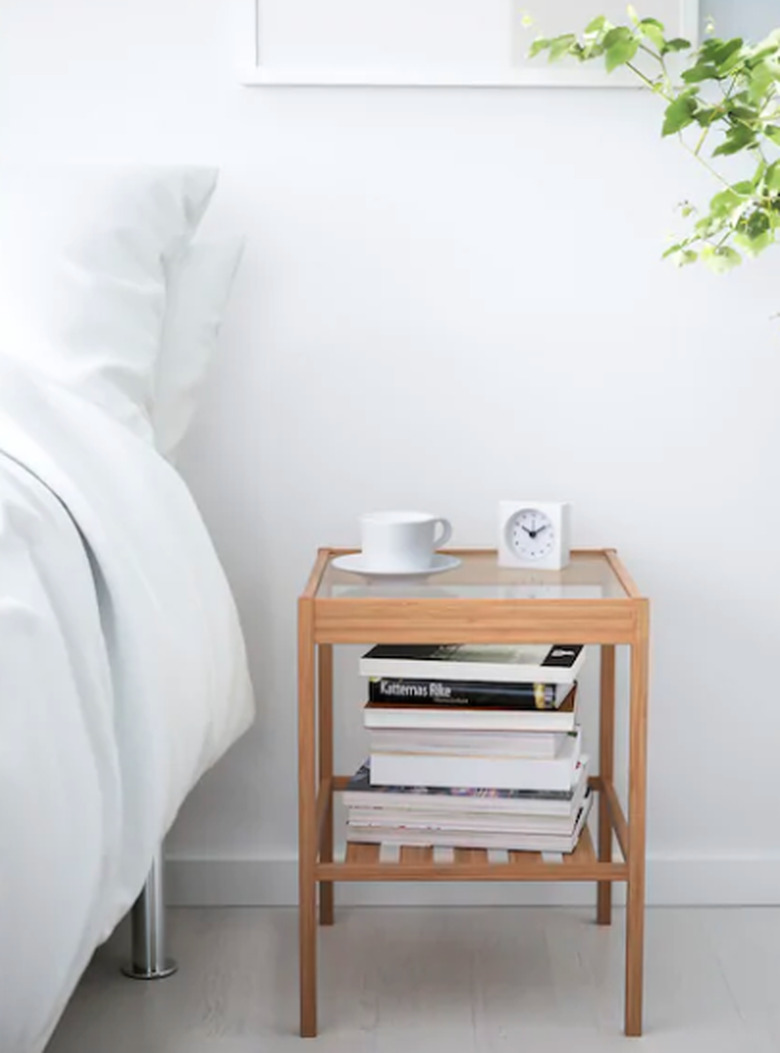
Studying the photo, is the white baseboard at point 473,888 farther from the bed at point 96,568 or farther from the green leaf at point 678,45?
the green leaf at point 678,45

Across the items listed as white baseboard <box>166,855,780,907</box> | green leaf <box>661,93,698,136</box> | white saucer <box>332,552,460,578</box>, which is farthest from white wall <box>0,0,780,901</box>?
green leaf <box>661,93,698,136</box>

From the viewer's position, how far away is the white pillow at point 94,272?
1778 millimetres

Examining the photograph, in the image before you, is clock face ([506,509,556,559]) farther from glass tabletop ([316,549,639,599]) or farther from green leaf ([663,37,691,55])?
green leaf ([663,37,691,55])

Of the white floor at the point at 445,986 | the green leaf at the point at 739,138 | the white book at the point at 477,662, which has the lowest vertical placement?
the white floor at the point at 445,986

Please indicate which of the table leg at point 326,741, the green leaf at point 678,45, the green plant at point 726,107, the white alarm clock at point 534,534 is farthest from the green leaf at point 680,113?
the table leg at point 326,741

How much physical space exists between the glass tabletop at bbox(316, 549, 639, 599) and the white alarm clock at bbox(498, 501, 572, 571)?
19mm

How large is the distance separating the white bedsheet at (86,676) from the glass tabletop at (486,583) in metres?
0.16

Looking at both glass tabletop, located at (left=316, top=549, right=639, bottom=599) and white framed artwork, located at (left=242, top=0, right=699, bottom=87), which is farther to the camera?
white framed artwork, located at (left=242, top=0, right=699, bottom=87)

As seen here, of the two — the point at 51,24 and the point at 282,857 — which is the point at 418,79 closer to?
the point at 51,24


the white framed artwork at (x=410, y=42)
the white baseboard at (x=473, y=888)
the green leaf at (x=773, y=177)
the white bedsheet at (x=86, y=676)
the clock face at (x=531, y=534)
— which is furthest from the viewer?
the white baseboard at (x=473, y=888)

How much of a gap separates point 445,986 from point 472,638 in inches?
19.4

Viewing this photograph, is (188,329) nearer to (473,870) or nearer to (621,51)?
(621,51)

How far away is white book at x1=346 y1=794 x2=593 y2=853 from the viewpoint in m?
1.85

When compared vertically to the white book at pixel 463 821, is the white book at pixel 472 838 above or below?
below
